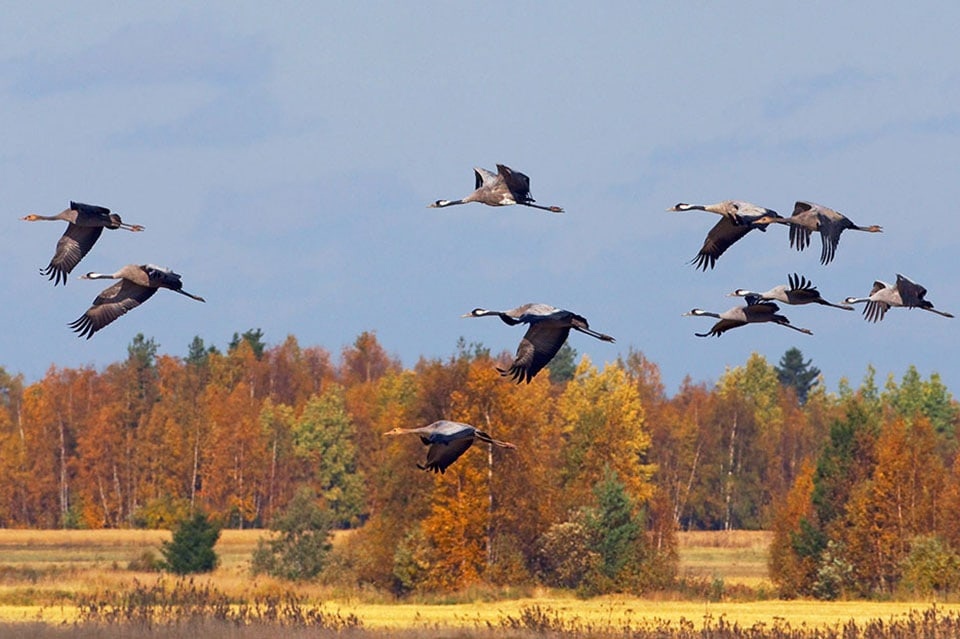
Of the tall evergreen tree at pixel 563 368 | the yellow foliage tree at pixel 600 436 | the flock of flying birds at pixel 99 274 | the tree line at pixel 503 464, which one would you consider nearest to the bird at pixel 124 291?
the flock of flying birds at pixel 99 274

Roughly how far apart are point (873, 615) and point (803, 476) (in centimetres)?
1643

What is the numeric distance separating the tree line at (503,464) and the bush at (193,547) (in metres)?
2.60

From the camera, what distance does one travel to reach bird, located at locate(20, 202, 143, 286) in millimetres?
20984

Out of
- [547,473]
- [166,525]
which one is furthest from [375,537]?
[166,525]

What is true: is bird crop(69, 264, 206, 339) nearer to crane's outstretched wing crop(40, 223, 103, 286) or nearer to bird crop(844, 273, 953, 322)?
crane's outstretched wing crop(40, 223, 103, 286)

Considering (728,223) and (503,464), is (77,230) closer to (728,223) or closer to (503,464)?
(728,223)

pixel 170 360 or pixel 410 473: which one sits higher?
pixel 170 360

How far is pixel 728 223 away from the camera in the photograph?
72.9ft

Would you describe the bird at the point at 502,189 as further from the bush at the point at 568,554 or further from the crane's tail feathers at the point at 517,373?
the bush at the point at 568,554

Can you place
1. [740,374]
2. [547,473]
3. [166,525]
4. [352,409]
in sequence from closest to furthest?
[547,473] → [166,525] → [352,409] → [740,374]

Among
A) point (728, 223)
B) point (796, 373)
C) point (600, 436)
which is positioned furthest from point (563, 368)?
point (728, 223)

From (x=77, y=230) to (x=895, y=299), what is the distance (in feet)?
34.3

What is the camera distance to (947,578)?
51.6 meters

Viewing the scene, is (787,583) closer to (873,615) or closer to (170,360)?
(873,615)
